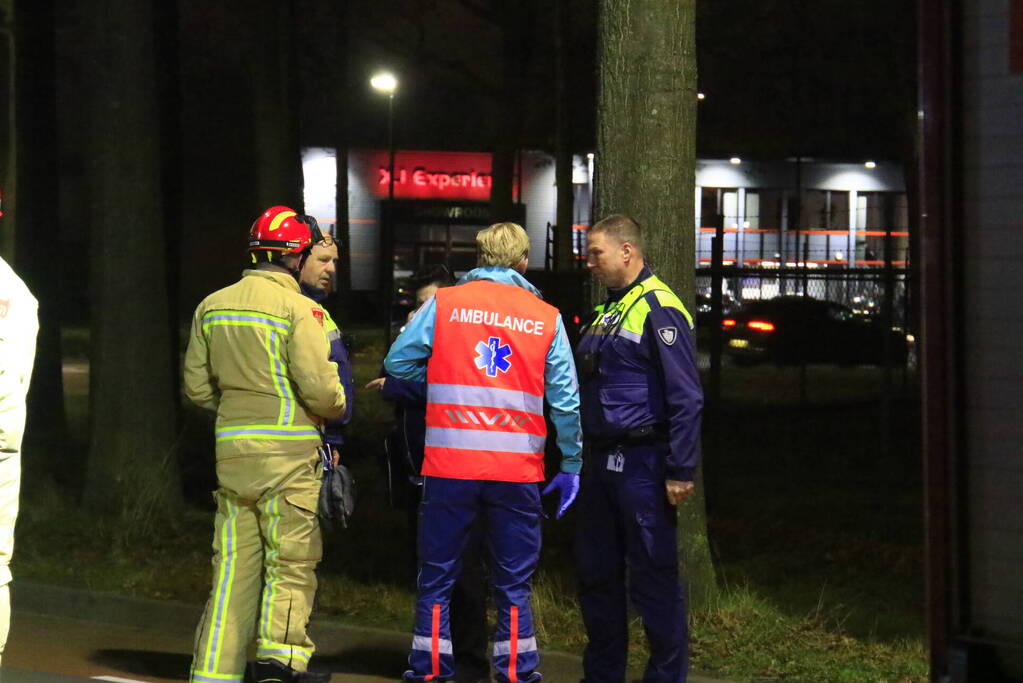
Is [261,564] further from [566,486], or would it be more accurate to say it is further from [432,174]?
[432,174]

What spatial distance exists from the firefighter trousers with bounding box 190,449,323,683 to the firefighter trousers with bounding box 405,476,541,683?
18.4 inches

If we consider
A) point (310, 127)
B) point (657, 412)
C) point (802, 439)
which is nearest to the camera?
point (657, 412)

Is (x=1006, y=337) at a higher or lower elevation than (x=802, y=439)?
higher

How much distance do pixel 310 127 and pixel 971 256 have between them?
50.0m

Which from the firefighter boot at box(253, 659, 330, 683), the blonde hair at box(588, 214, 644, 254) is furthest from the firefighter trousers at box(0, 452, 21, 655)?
the blonde hair at box(588, 214, 644, 254)

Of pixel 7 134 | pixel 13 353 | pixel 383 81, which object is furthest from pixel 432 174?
pixel 13 353

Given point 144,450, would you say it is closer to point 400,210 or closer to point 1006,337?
point 1006,337

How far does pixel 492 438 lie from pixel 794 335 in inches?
746

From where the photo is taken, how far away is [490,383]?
19.2 ft

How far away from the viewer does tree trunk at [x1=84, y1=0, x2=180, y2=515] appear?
34.3 ft

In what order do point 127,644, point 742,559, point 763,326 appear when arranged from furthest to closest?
point 763,326
point 742,559
point 127,644

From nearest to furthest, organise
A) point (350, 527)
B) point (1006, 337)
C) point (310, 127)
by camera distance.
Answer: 1. point (1006, 337)
2. point (350, 527)
3. point (310, 127)

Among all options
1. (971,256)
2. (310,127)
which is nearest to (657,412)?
(971,256)

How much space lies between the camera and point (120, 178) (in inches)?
412
